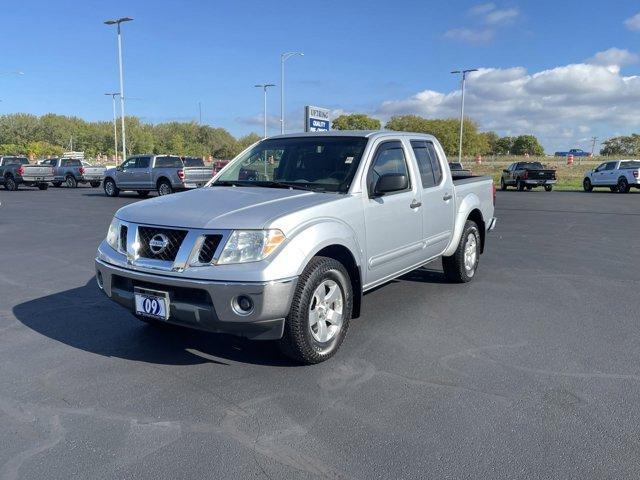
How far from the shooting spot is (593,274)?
24.9 feet

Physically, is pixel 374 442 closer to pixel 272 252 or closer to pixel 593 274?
pixel 272 252

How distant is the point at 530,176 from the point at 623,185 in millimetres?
4772

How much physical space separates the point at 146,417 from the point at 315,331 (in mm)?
1367

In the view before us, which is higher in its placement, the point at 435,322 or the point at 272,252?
the point at 272,252

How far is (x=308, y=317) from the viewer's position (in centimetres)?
395

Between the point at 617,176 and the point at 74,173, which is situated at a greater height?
the point at 617,176

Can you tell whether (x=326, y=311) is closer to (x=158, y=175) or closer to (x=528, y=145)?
(x=158, y=175)

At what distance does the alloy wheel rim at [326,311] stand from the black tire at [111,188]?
2258 centimetres

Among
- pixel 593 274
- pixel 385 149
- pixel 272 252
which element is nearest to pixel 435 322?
pixel 385 149

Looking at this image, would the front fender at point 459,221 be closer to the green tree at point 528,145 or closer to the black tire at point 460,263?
the black tire at point 460,263

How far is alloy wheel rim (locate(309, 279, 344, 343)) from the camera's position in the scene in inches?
162

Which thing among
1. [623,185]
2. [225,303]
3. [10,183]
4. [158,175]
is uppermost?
[158,175]

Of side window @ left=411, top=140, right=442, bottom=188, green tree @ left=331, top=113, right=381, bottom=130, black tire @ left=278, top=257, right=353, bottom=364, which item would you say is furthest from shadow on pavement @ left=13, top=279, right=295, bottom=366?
green tree @ left=331, top=113, right=381, bottom=130

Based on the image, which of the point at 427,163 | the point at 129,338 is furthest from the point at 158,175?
the point at 129,338
